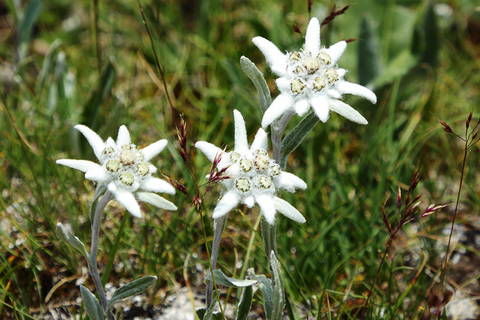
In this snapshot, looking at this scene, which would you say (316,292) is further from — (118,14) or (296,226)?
(118,14)

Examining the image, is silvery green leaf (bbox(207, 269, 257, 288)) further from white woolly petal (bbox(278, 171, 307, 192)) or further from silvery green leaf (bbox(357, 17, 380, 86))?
silvery green leaf (bbox(357, 17, 380, 86))

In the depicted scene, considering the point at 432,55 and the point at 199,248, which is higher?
the point at 432,55

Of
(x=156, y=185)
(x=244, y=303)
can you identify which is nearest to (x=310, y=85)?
(x=156, y=185)

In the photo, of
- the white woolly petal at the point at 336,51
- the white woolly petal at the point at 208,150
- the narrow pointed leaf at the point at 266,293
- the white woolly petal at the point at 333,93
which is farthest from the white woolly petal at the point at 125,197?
the white woolly petal at the point at 336,51

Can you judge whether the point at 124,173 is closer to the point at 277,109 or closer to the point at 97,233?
the point at 97,233

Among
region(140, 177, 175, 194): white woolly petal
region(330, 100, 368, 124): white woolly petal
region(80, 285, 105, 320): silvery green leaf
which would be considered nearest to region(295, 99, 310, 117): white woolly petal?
region(330, 100, 368, 124): white woolly petal

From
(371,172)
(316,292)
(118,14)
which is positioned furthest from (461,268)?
(118,14)
